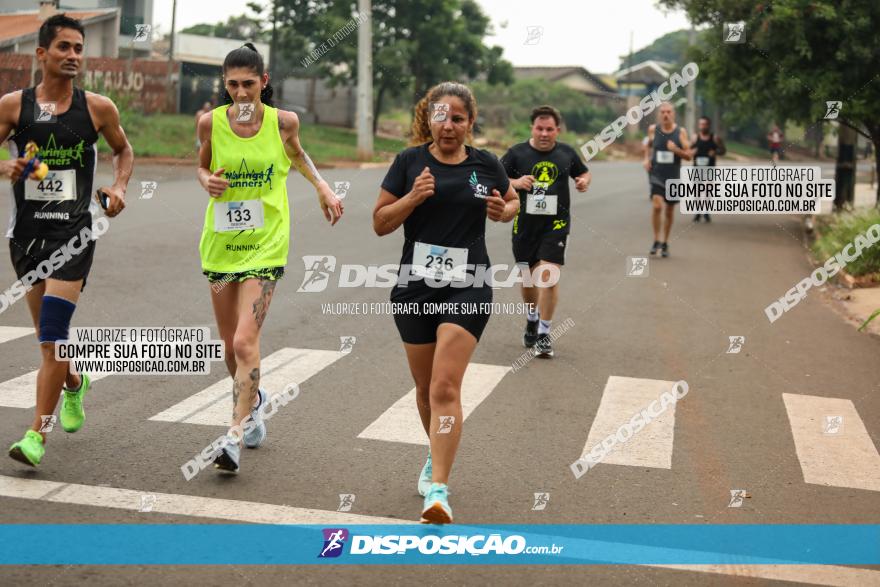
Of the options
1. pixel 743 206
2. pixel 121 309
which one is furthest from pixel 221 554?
pixel 743 206

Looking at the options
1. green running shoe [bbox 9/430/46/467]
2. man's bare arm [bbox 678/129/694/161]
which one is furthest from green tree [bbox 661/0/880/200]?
green running shoe [bbox 9/430/46/467]

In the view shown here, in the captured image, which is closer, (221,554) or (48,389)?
(221,554)

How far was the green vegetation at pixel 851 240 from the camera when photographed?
14594 mm

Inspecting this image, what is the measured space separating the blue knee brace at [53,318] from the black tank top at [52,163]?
34 cm

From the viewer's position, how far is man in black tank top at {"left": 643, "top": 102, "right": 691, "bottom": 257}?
16.7m

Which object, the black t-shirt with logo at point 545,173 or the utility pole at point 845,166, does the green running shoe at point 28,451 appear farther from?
the utility pole at point 845,166

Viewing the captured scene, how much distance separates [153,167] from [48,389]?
23.6m

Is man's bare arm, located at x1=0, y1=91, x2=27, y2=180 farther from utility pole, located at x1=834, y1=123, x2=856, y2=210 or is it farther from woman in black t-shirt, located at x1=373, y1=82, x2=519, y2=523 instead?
utility pole, located at x1=834, y1=123, x2=856, y2=210

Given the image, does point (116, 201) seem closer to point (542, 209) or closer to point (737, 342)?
point (542, 209)

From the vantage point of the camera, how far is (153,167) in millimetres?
28672

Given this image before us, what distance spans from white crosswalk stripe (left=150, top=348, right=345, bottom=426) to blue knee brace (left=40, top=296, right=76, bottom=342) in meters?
1.27

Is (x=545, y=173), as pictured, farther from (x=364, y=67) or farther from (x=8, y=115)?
(x=364, y=67)

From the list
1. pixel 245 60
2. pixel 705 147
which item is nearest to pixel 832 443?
pixel 245 60

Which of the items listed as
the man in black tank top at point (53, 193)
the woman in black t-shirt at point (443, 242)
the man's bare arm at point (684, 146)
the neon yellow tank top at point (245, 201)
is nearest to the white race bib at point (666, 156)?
the man's bare arm at point (684, 146)
